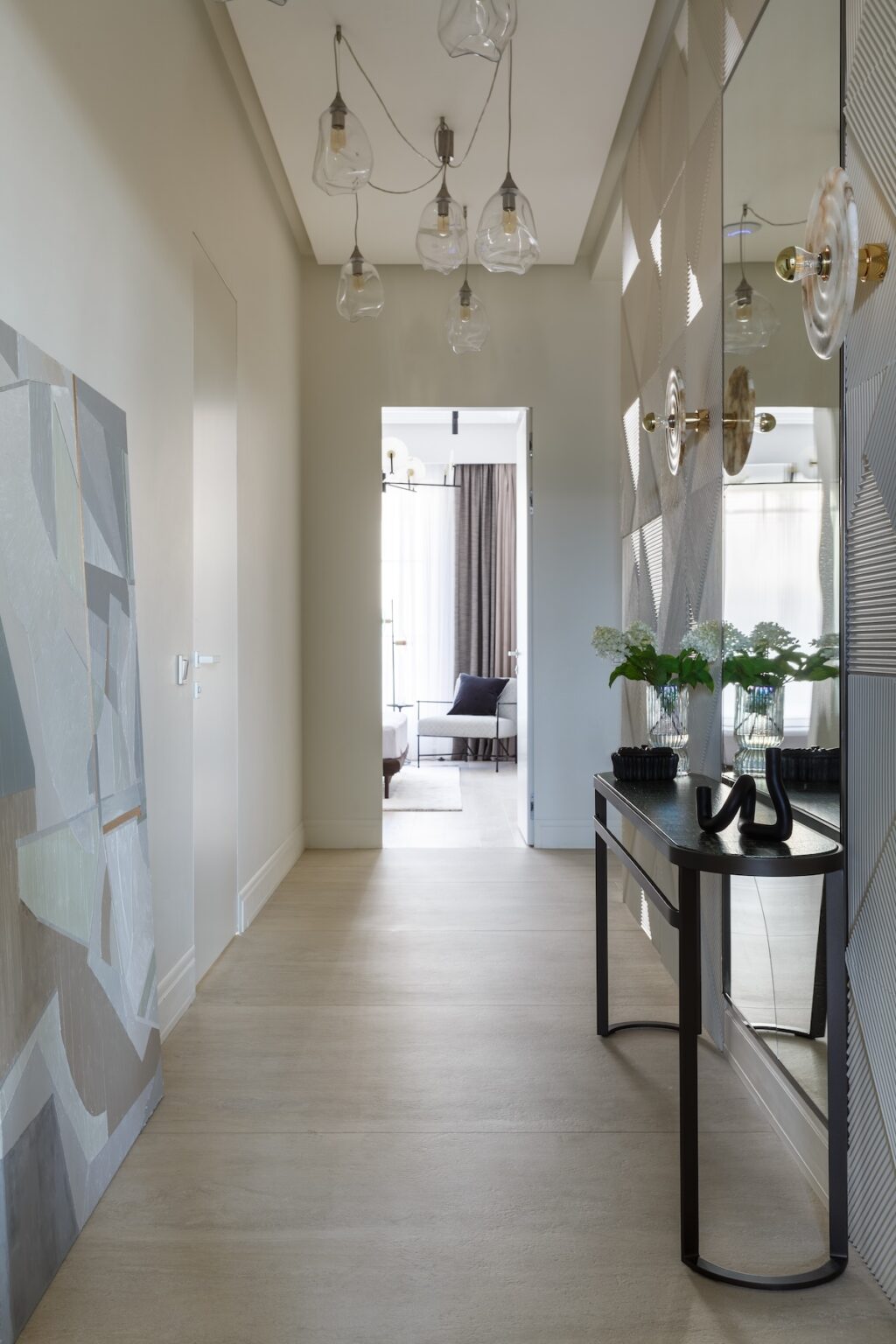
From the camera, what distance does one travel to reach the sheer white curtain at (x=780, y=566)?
1.88m

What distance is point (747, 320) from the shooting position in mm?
2262

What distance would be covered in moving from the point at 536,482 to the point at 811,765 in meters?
3.48

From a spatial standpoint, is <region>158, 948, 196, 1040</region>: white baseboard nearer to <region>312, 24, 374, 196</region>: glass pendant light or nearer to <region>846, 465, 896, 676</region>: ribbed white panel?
<region>846, 465, 896, 676</region>: ribbed white panel

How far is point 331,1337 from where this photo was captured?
1440mm

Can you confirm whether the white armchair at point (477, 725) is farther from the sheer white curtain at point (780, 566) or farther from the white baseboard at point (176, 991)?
the sheer white curtain at point (780, 566)

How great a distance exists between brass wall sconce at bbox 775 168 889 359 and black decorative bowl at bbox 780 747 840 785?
74 centimetres

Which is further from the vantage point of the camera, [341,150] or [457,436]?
[457,436]

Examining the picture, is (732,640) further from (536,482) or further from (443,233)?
(536,482)

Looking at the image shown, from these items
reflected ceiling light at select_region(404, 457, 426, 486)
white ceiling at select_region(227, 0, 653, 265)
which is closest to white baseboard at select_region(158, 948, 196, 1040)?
white ceiling at select_region(227, 0, 653, 265)

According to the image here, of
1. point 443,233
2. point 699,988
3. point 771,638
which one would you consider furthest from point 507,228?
point 699,988

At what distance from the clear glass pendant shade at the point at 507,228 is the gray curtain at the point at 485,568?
6763 mm

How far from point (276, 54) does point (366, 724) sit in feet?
10.1

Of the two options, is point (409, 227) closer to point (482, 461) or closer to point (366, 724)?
point (366, 724)

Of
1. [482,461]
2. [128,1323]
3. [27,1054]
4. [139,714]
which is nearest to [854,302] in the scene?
[139,714]
